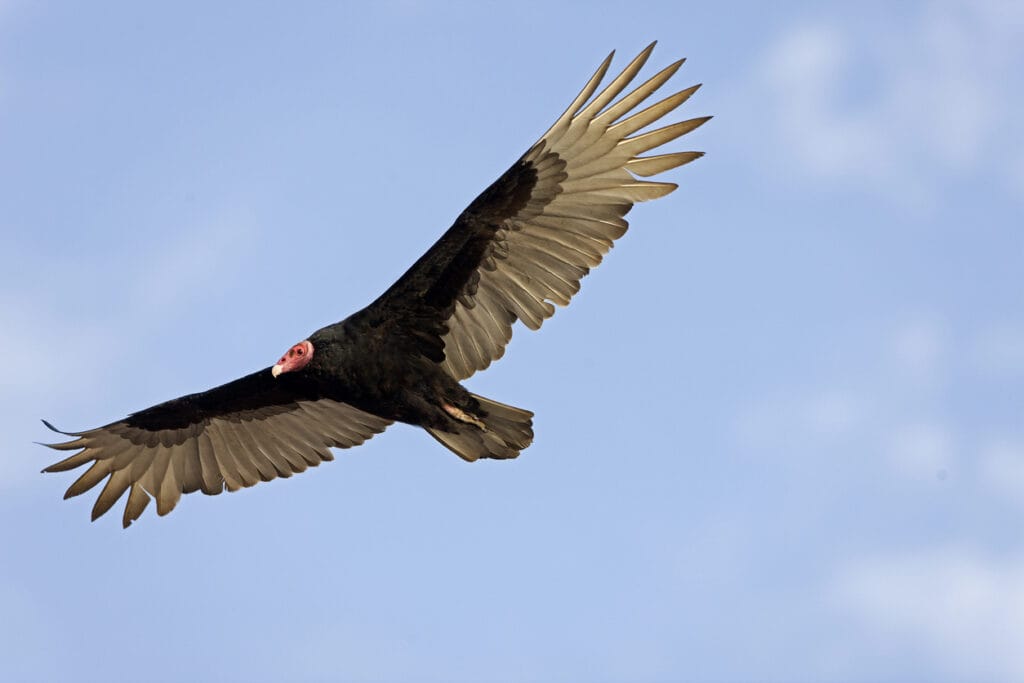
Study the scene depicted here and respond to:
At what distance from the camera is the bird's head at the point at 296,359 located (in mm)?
7652

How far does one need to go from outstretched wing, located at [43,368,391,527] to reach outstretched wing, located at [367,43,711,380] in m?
1.18

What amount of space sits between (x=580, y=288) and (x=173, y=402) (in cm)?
270

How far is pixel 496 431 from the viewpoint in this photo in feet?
25.8

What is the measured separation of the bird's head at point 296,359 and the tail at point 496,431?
0.87 m

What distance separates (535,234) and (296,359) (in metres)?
1.44

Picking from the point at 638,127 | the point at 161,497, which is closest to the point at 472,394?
the point at 638,127

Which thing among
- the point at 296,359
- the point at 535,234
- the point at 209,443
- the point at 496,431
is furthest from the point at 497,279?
the point at 209,443

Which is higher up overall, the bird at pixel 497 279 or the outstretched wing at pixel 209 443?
the bird at pixel 497 279

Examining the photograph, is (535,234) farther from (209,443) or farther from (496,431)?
(209,443)

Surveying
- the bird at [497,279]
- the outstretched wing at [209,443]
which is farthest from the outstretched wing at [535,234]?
the outstretched wing at [209,443]

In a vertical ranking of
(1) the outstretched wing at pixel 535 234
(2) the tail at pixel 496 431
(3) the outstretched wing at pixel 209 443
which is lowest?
(3) the outstretched wing at pixel 209 443

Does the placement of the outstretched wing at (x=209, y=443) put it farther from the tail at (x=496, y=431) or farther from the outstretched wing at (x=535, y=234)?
the outstretched wing at (x=535, y=234)

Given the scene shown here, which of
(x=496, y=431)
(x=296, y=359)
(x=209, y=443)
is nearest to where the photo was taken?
(x=296, y=359)

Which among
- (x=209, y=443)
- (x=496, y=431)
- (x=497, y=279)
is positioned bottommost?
(x=209, y=443)
